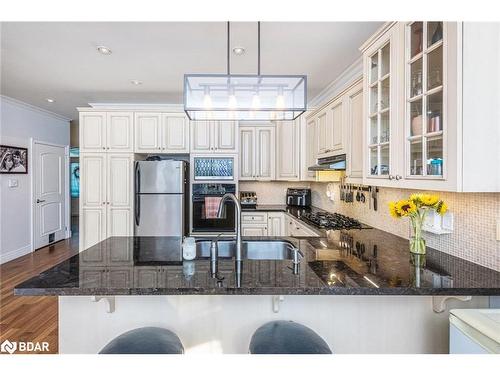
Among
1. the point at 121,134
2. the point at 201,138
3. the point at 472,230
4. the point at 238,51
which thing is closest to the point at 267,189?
the point at 201,138

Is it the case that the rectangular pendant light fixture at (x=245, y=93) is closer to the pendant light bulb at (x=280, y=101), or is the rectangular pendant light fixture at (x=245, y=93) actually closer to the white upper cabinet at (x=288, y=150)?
the pendant light bulb at (x=280, y=101)

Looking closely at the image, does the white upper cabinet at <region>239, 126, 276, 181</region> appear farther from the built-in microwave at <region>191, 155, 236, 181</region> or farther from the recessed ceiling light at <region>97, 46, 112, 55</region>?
the recessed ceiling light at <region>97, 46, 112, 55</region>

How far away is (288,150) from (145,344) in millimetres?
3428

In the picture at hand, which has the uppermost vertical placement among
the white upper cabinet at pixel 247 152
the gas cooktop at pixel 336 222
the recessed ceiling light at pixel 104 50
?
the recessed ceiling light at pixel 104 50

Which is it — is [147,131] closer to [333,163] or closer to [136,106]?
[136,106]

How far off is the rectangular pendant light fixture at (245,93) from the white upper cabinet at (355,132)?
898 millimetres

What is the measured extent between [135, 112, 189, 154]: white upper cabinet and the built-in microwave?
25cm

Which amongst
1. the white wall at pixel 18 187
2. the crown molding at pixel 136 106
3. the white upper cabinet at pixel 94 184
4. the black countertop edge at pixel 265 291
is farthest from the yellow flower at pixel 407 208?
the white wall at pixel 18 187

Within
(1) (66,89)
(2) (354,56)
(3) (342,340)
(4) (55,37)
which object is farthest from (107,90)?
(3) (342,340)

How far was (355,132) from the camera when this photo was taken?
2531 mm

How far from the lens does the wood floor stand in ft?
8.55

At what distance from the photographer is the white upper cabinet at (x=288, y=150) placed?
4262mm
